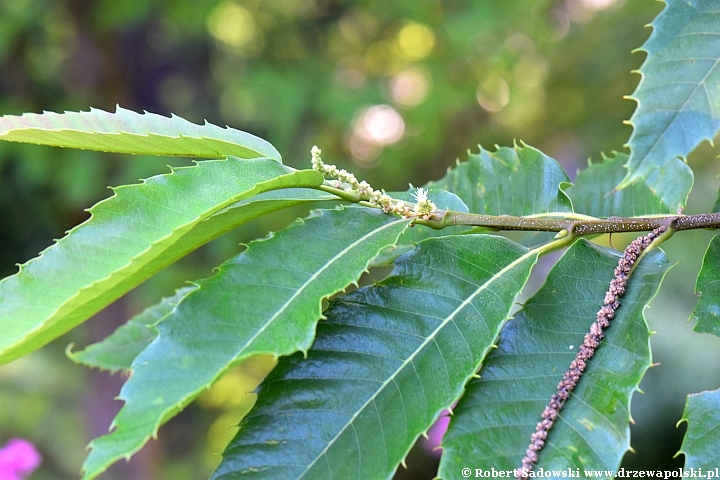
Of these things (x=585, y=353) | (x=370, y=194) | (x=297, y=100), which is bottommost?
(x=585, y=353)

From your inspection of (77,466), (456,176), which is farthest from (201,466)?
(456,176)

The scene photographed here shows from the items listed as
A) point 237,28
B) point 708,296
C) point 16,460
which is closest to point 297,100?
point 237,28

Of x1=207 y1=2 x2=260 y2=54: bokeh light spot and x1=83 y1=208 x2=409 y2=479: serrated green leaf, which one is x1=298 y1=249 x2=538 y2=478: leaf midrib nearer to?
x1=83 y1=208 x2=409 y2=479: serrated green leaf

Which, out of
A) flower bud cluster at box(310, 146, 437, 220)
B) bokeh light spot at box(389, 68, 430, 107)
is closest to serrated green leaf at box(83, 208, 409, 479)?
flower bud cluster at box(310, 146, 437, 220)

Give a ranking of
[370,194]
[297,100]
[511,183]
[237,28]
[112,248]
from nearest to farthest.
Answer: [112,248], [370,194], [511,183], [297,100], [237,28]

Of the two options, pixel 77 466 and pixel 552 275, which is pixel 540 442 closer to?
pixel 552 275

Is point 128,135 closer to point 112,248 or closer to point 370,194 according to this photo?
point 112,248
